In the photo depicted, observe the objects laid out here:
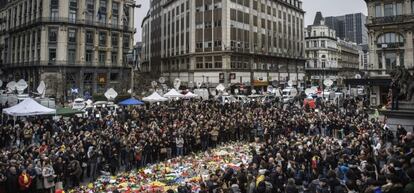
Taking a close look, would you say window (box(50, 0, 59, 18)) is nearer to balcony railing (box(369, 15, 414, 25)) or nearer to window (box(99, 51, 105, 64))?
window (box(99, 51, 105, 64))

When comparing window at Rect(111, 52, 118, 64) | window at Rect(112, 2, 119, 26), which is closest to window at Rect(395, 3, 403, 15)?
window at Rect(112, 2, 119, 26)

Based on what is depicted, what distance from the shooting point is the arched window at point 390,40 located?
155 ft

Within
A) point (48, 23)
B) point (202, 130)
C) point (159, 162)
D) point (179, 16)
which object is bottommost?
point (159, 162)

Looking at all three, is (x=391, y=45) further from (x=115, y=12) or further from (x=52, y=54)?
(x=52, y=54)

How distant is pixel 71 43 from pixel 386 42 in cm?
5439

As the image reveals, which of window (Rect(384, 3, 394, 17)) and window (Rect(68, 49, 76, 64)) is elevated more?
window (Rect(384, 3, 394, 17))

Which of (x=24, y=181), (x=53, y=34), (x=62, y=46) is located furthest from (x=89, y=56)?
(x=24, y=181)

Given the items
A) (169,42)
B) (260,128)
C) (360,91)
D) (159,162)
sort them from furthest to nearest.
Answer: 1. (169,42)
2. (360,91)
3. (260,128)
4. (159,162)

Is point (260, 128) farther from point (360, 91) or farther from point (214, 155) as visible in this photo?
point (360, 91)

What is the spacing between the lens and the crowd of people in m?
12.0

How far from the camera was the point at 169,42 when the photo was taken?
8475 centimetres

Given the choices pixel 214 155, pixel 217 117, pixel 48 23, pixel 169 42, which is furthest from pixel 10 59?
pixel 214 155

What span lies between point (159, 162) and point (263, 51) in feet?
200

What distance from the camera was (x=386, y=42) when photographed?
158 feet
